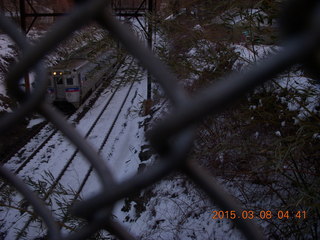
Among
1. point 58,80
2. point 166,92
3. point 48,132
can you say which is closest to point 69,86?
point 58,80

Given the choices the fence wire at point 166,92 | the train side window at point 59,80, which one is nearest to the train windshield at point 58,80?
the train side window at point 59,80

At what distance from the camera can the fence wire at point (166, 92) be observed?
0.44 meters

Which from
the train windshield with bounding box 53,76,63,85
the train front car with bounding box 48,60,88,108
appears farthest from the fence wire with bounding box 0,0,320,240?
the train windshield with bounding box 53,76,63,85

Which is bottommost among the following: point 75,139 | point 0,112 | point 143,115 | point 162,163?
point 162,163

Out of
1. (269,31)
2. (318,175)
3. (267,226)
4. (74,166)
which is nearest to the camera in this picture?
(318,175)

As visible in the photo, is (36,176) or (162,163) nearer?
(162,163)

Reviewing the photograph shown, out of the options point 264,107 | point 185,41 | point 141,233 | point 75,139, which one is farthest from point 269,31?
point 141,233

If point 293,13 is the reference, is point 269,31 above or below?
above

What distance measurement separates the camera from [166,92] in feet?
1.74

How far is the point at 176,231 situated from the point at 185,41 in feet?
10.4

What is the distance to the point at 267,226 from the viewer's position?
3.89 metres

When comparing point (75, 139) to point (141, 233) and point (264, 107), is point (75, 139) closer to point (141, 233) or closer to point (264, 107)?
point (264, 107)

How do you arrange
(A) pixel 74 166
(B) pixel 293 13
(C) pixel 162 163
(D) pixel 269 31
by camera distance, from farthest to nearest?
(A) pixel 74 166
(D) pixel 269 31
(C) pixel 162 163
(B) pixel 293 13

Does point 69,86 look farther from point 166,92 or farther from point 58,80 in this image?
point 166,92
